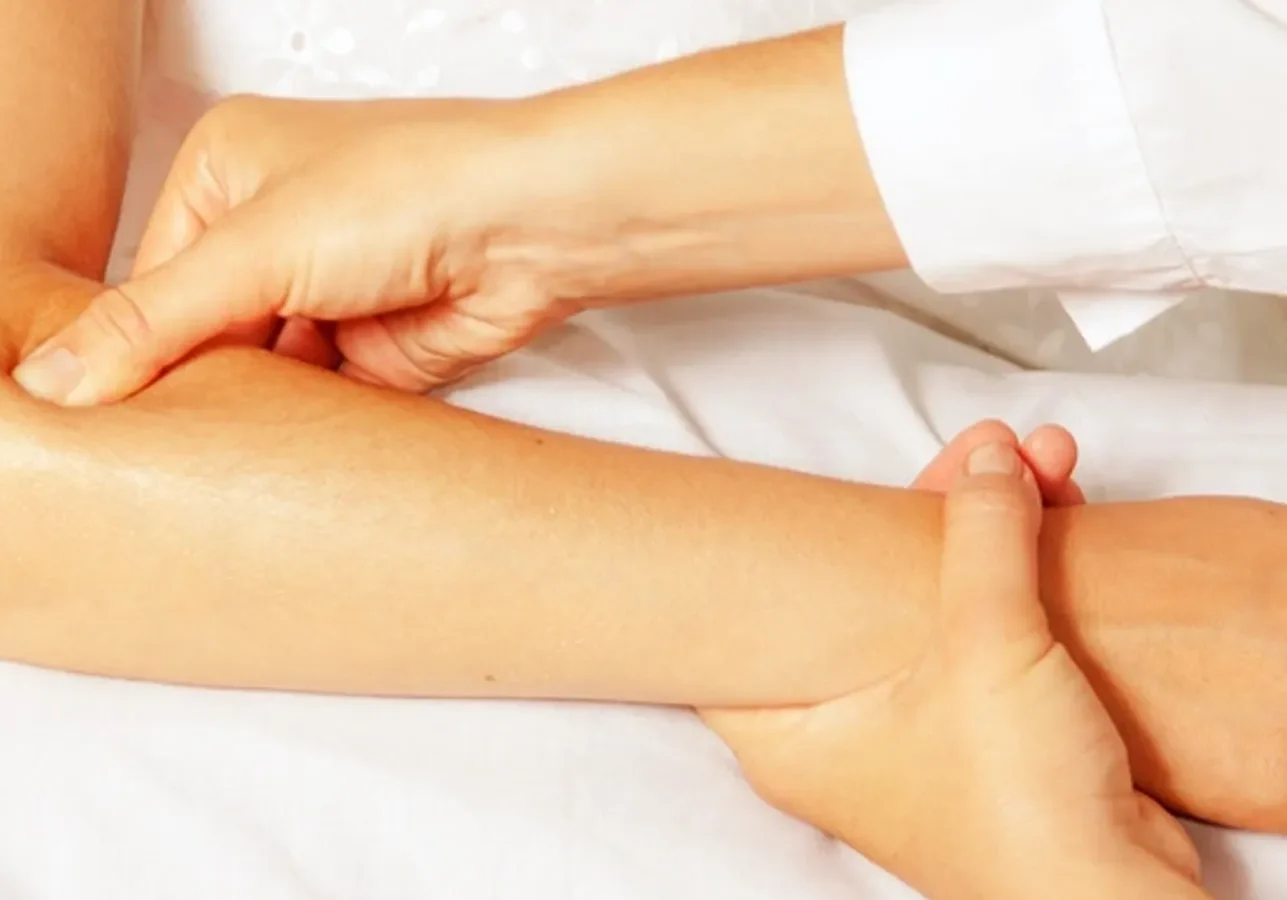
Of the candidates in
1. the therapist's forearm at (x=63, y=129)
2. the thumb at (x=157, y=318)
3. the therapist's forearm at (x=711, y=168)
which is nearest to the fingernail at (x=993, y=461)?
the therapist's forearm at (x=711, y=168)

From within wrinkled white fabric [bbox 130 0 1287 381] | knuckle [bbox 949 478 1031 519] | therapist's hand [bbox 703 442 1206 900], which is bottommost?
therapist's hand [bbox 703 442 1206 900]

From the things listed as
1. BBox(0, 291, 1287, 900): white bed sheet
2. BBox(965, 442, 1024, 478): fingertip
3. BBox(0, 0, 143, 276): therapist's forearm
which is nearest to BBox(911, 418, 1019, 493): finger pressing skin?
BBox(965, 442, 1024, 478): fingertip

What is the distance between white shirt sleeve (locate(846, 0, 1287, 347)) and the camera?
614 millimetres

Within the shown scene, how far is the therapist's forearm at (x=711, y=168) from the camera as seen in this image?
0.68 m

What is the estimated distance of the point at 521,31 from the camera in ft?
2.99

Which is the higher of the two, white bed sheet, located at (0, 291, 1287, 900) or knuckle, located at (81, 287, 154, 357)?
knuckle, located at (81, 287, 154, 357)

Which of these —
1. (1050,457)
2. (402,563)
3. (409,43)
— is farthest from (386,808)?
(409,43)

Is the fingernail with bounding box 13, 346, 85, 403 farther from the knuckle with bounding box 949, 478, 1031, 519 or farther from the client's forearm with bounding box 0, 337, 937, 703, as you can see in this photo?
the knuckle with bounding box 949, 478, 1031, 519

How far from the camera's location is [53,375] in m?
0.65

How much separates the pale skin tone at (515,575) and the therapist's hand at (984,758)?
0.02 meters

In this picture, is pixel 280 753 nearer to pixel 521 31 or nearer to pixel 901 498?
pixel 901 498

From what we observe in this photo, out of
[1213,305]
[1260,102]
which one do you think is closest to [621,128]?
[1260,102]

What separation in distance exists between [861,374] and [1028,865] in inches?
12.7

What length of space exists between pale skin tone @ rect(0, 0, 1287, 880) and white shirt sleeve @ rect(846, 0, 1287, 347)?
0.41 ft
